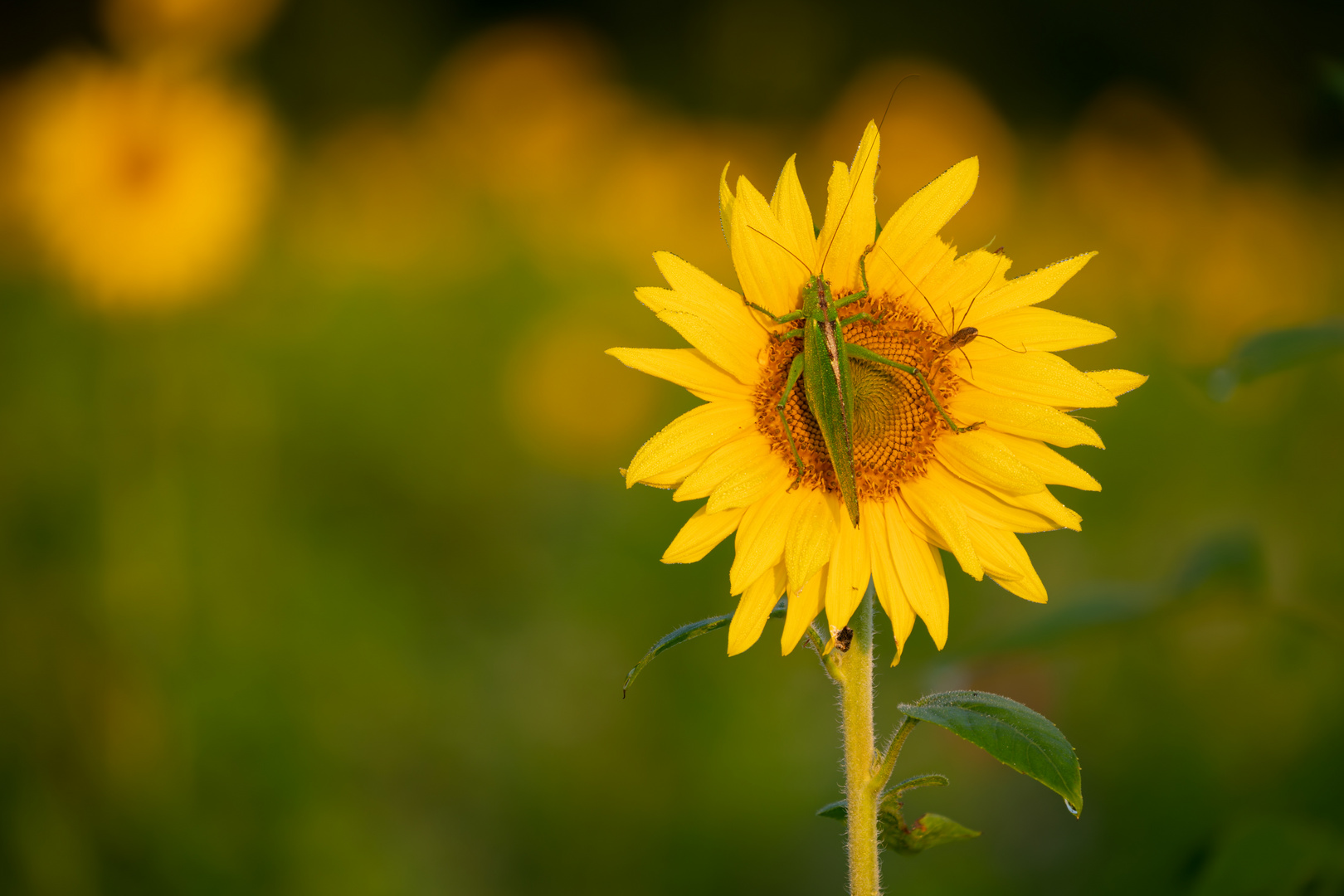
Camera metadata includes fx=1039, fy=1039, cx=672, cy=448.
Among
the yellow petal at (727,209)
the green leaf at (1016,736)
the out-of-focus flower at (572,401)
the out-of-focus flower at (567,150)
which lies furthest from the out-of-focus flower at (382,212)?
the green leaf at (1016,736)

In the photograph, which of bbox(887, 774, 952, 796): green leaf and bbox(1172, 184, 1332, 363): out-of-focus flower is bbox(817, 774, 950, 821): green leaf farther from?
bbox(1172, 184, 1332, 363): out-of-focus flower

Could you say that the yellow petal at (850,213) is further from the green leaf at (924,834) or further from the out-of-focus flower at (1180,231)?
the out-of-focus flower at (1180,231)

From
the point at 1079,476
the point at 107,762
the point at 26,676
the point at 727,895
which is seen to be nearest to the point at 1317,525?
the point at 727,895

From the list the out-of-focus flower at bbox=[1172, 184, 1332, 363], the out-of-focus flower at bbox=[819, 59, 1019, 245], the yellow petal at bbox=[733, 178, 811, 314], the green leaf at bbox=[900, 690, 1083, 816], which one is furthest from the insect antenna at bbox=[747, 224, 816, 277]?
the out-of-focus flower at bbox=[819, 59, 1019, 245]

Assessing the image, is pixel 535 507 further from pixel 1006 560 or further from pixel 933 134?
pixel 1006 560

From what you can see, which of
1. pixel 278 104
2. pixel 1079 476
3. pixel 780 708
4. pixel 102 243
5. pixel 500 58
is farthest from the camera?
pixel 278 104

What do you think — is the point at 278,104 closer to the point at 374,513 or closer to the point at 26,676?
the point at 374,513

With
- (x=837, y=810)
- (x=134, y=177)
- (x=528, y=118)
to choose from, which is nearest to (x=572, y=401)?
(x=134, y=177)
